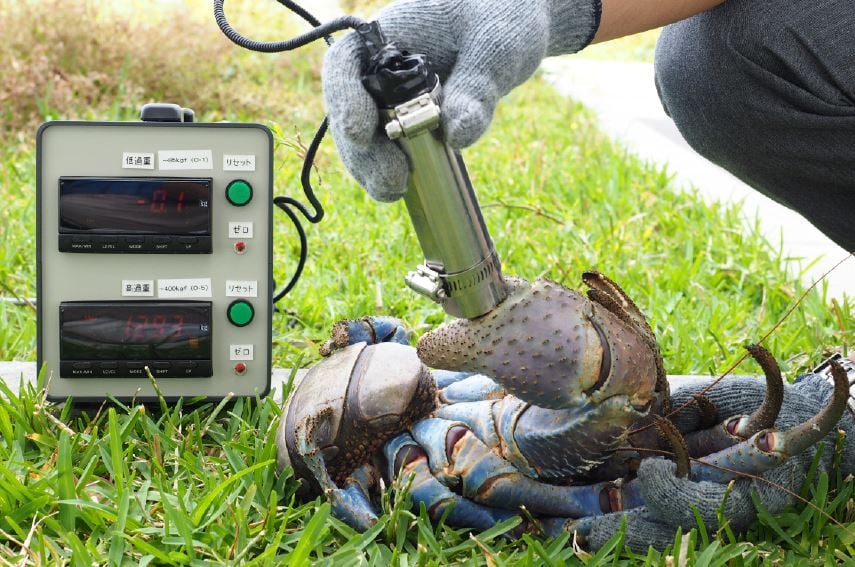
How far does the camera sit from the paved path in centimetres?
300

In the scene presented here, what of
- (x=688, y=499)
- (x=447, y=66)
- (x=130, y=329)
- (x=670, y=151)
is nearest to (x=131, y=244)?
(x=130, y=329)

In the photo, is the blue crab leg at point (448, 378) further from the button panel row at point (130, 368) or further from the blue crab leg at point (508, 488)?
the button panel row at point (130, 368)

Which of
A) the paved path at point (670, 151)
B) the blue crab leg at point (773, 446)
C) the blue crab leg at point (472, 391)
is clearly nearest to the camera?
the blue crab leg at point (773, 446)

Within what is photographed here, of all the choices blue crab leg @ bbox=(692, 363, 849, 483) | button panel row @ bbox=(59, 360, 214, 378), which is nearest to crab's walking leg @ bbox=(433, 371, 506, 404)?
blue crab leg @ bbox=(692, 363, 849, 483)

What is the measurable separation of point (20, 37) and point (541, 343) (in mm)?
4262

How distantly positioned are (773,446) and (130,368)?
1.11 meters

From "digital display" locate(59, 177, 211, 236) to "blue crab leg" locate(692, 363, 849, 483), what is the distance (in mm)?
960

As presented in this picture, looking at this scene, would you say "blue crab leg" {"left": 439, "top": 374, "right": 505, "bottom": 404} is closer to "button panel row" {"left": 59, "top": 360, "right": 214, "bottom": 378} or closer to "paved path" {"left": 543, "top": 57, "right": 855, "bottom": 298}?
"button panel row" {"left": 59, "top": 360, "right": 214, "bottom": 378}

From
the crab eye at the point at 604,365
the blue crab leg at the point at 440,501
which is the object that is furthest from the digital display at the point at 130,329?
the crab eye at the point at 604,365

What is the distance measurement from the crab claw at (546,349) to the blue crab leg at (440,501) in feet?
0.68

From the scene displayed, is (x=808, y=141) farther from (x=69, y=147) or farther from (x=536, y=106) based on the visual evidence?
(x=536, y=106)

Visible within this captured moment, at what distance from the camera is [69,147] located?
1.76m

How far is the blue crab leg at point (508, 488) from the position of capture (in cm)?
144

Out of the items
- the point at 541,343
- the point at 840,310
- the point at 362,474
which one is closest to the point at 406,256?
the point at 840,310
